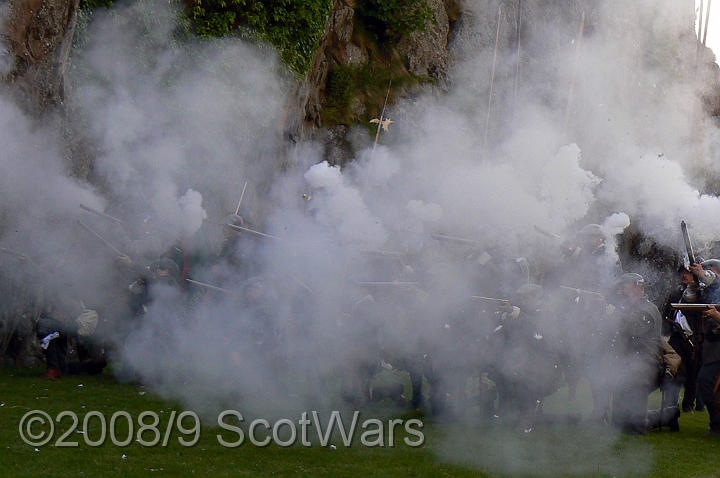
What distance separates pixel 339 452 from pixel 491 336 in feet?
Answer: 9.82

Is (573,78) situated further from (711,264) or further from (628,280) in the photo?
(628,280)

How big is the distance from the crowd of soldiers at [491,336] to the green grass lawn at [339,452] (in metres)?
0.54

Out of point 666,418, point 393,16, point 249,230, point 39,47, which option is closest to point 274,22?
point 393,16

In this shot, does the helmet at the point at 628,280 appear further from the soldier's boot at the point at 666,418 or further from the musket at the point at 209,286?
the musket at the point at 209,286

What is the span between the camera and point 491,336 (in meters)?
9.74

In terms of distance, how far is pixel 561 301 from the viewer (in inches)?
415

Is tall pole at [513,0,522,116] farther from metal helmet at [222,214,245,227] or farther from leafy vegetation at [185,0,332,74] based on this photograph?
metal helmet at [222,214,245,227]

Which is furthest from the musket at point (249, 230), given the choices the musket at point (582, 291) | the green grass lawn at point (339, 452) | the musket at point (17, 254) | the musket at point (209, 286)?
the musket at point (582, 291)

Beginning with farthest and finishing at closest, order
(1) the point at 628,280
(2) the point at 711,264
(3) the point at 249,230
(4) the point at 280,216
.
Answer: (4) the point at 280,216 → (3) the point at 249,230 → (2) the point at 711,264 → (1) the point at 628,280

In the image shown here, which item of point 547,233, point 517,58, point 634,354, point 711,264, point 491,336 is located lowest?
point 634,354

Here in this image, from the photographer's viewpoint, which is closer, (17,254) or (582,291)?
(582,291)

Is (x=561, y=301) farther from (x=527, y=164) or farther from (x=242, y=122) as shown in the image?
(x=242, y=122)

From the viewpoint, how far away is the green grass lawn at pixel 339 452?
6.61 metres

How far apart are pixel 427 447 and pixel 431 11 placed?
15.8m
